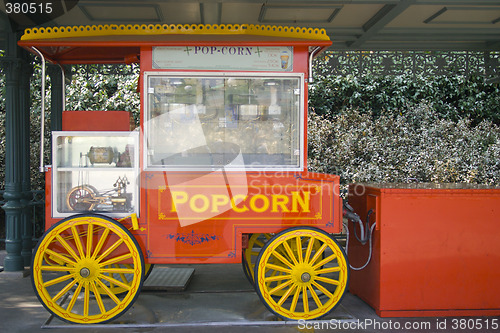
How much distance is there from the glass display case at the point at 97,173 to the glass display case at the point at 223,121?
26 cm

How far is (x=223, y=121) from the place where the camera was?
395 centimetres

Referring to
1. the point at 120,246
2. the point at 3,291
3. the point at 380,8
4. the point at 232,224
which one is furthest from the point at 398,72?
the point at 3,291

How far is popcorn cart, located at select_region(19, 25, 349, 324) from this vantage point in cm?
368

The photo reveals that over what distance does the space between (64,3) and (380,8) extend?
3623 millimetres

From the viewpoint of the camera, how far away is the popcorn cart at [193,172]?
3680mm

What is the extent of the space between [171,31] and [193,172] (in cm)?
127

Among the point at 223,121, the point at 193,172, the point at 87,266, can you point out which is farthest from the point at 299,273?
the point at 87,266

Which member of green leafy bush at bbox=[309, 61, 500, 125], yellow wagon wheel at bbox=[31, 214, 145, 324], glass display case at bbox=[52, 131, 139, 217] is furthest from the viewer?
green leafy bush at bbox=[309, 61, 500, 125]

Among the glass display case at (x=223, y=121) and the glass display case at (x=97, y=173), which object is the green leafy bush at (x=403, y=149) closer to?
the glass display case at (x=223, y=121)

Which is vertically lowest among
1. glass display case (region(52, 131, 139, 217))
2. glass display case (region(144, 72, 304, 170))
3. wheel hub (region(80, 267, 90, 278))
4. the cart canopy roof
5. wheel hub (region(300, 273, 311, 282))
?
wheel hub (region(300, 273, 311, 282))

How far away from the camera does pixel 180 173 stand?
375cm

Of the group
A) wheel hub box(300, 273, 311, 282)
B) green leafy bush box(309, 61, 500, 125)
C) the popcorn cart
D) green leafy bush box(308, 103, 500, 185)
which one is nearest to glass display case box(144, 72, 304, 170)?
the popcorn cart

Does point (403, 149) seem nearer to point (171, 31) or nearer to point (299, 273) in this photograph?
point (299, 273)

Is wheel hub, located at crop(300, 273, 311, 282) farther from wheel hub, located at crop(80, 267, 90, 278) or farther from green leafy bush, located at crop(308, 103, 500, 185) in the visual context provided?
green leafy bush, located at crop(308, 103, 500, 185)
